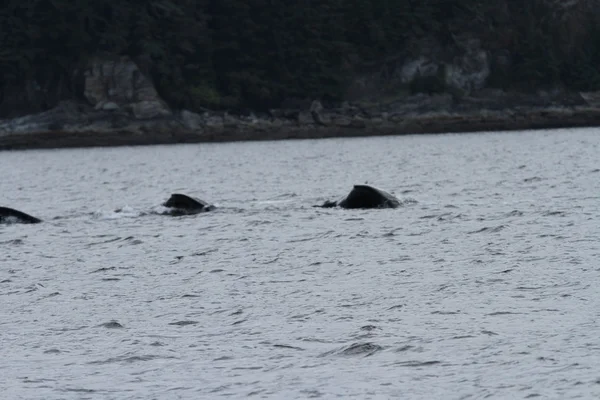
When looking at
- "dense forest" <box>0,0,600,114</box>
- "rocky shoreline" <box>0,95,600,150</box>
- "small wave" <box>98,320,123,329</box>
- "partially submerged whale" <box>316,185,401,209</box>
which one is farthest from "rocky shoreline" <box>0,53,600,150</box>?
"small wave" <box>98,320,123,329</box>

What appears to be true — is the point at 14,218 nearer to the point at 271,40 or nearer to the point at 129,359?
the point at 129,359

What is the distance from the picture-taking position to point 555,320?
45.9 feet

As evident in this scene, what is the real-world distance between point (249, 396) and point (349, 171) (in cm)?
3909

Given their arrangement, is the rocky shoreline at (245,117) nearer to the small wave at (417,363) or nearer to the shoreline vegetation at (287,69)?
the shoreline vegetation at (287,69)

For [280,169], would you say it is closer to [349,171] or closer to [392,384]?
[349,171]

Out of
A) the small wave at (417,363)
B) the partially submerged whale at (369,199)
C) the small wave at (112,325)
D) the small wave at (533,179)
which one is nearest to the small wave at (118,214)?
the partially submerged whale at (369,199)

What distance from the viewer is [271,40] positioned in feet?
356

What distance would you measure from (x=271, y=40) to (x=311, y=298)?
9308 cm

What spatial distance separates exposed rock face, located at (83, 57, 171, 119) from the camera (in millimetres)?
98062

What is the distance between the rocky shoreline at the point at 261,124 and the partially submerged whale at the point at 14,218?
64875mm

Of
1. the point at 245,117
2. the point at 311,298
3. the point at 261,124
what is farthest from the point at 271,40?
the point at 311,298

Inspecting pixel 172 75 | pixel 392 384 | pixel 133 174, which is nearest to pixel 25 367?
pixel 392 384

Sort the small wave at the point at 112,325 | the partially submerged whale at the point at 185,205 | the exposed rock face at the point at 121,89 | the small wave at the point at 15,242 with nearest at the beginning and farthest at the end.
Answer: the small wave at the point at 112,325 → the small wave at the point at 15,242 → the partially submerged whale at the point at 185,205 → the exposed rock face at the point at 121,89

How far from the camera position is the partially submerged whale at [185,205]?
31766 mm
